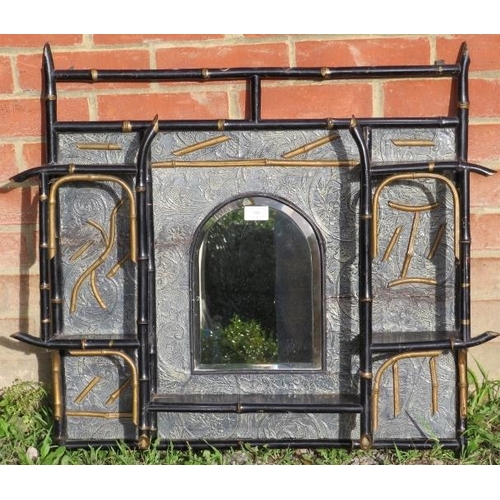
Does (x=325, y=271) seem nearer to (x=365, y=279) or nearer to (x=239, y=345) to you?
(x=365, y=279)

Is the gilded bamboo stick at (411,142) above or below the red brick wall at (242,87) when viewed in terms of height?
below

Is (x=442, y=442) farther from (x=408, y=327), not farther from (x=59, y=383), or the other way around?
(x=59, y=383)

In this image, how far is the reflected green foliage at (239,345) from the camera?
207 centimetres

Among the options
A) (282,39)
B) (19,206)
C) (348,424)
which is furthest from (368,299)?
(19,206)

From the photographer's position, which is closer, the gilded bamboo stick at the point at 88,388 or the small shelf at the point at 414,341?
the small shelf at the point at 414,341

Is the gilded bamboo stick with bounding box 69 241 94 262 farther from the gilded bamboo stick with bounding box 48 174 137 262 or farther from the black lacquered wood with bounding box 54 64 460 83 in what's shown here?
the black lacquered wood with bounding box 54 64 460 83

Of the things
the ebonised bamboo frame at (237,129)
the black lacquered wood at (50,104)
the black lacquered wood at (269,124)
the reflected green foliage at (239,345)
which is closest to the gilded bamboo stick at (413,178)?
the ebonised bamboo frame at (237,129)

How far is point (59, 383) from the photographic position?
208 cm

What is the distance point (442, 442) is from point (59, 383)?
42.6 inches

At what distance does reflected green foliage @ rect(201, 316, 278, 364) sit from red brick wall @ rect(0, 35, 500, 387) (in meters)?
0.60

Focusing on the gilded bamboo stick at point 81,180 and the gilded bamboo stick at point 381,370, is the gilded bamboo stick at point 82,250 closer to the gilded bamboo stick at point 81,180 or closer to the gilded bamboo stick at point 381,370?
the gilded bamboo stick at point 81,180

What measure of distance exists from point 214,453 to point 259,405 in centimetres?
21

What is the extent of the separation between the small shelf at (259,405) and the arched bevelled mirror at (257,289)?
0.09m

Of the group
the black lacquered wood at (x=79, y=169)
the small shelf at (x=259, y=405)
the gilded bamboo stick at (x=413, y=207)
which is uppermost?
the black lacquered wood at (x=79, y=169)
